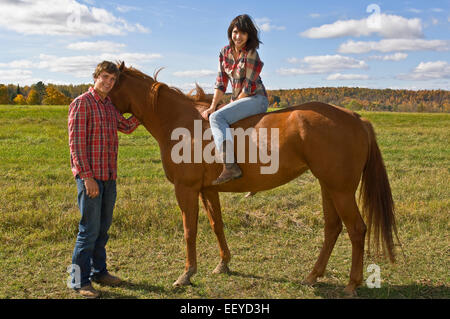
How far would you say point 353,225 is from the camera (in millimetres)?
4055

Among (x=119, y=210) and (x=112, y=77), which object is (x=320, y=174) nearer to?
(x=112, y=77)

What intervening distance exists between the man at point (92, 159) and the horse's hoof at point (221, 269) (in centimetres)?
152

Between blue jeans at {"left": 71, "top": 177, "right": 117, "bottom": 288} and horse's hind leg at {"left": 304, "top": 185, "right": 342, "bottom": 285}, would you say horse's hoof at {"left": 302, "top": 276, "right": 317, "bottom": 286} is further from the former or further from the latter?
blue jeans at {"left": 71, "top": 177, "right": 117, "bottom": 288}

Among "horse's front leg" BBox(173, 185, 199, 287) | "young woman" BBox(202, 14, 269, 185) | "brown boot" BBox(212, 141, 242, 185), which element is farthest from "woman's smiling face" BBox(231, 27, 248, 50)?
"horse's front leg" BBox(173, 185, 199, 287)

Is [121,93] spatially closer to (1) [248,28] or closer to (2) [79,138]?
(2) [79,138]

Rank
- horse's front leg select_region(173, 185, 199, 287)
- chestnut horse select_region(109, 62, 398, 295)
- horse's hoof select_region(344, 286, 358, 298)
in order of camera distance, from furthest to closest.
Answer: horse's front leg select_region(173, 185, 199, 287)
horse's hoof select_region(344, 286, 358, 298)
chestnut horse select_region(109, 62, 398, 295)

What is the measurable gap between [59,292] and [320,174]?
10.8 ft

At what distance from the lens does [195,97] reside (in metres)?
4.79

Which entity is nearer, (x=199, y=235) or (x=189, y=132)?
(x=189, y=132)

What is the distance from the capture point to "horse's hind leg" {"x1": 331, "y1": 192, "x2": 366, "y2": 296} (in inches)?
157

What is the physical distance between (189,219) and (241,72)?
6.17ft

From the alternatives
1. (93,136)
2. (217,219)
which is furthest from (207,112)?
(217,219)

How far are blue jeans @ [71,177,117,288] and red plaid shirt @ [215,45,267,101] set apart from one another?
1856 millimetres
